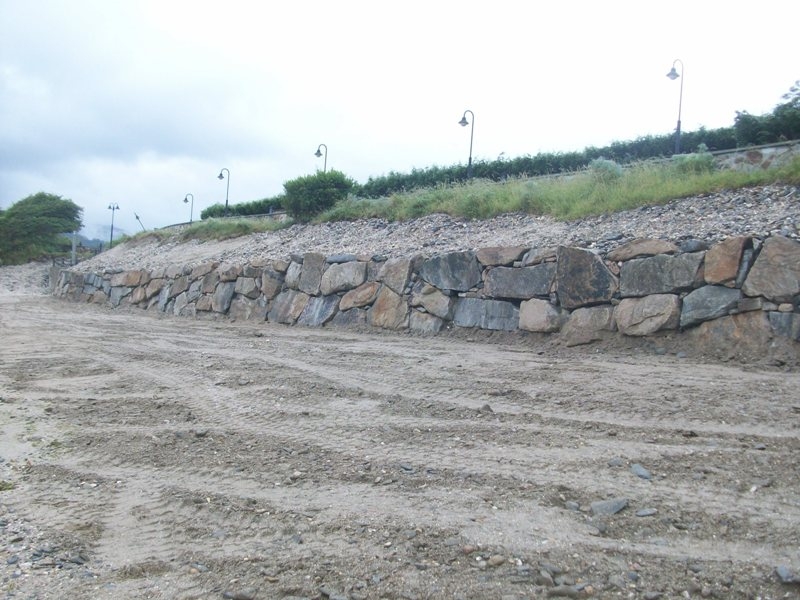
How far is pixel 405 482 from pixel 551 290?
18.7ft

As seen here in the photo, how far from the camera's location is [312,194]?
61.3 feet

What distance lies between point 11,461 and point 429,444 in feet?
10.3

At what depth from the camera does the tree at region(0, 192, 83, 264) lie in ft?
104

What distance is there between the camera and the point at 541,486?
416 centimetres

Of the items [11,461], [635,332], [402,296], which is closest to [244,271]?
[402,296]

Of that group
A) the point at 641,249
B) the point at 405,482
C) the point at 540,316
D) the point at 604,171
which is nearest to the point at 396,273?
the point at 540,316

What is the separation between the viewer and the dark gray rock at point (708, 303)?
25.7 feet

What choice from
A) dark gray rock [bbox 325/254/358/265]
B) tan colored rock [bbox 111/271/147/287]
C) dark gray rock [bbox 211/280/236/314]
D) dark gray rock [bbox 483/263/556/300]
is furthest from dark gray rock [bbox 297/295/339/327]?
tan colored rock [bbox 111/271/147/287]

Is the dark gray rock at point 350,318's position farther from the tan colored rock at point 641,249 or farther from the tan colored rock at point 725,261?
the tan colored rock at point 725,261

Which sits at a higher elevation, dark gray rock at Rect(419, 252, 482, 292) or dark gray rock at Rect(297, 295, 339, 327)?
dark gray rock at Rect(419, 252, 482, 292)

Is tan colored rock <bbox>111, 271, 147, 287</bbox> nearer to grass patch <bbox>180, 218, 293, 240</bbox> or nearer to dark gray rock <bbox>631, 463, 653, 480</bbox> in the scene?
grass patch <bbox>180, 218, 293, 240</bbox>

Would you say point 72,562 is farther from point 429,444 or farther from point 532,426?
point 532,426

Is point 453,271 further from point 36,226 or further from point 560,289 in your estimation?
point 36,226

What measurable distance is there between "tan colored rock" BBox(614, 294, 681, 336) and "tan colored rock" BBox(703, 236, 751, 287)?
497 millimetres
